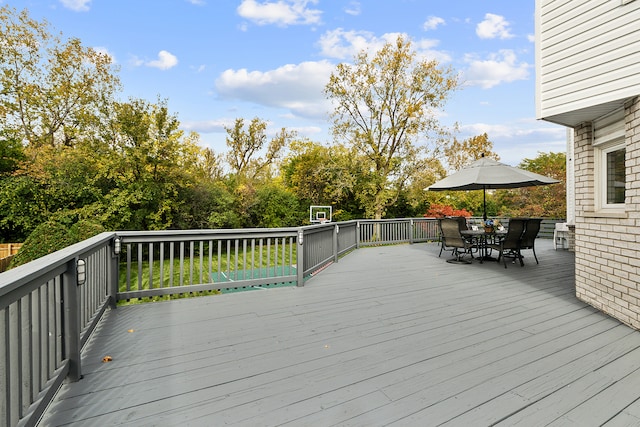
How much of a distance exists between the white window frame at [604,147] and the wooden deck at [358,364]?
4.00 ft

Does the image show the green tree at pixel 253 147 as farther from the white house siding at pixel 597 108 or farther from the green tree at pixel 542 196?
the white house siding at pixel 597 108

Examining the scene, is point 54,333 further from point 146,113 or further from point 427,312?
point 146,113

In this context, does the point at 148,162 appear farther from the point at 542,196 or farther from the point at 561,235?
the point at 542,196

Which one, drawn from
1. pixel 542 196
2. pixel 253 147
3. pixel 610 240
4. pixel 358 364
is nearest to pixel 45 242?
pixel 358 364

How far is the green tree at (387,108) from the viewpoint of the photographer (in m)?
12.9

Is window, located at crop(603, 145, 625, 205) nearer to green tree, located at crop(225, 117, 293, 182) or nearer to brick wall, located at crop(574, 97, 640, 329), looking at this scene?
brick wall, located at crop(574, 97, 640, 329)

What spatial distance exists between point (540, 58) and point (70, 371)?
218 inches

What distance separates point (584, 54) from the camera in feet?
11.1

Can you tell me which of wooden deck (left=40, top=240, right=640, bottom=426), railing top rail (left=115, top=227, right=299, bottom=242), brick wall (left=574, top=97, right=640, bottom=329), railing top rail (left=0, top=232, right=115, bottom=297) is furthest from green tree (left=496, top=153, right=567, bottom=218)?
railing top rail (left=0, top=232, right=115, bottom=297)

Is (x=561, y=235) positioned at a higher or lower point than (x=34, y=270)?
lower

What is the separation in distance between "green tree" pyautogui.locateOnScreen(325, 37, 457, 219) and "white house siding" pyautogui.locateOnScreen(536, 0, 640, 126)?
370 inches

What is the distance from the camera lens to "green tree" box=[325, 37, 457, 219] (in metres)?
12.9

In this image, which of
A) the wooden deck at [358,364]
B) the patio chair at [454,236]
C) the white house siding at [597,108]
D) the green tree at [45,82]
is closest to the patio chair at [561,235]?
the patio chair at [454,236]

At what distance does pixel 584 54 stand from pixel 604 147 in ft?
3.77
